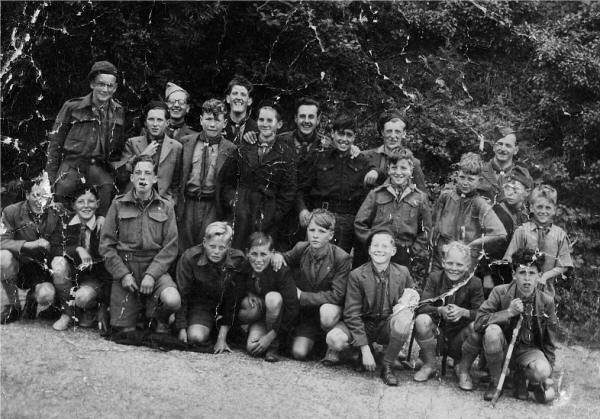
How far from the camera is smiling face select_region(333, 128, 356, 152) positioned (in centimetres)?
559

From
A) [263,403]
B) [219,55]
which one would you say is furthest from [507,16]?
[263,403]

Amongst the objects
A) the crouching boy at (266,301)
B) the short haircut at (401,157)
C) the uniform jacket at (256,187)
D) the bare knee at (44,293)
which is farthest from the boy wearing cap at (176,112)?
the short haircut at (401,157)

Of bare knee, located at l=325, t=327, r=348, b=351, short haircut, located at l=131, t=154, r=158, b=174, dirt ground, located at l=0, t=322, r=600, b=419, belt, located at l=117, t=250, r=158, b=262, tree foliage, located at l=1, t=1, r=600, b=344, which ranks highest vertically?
tree foliage, located at l=1, t=1, r=600, b=344

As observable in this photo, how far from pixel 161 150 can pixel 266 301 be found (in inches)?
62.2

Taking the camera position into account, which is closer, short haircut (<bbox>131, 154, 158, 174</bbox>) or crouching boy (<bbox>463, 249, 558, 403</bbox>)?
crouching boy (<bbox>463, 249, 558, 403</bbox>)

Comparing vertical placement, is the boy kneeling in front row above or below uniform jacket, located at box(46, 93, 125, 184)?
below

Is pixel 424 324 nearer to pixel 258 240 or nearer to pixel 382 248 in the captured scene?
pixel 382 248

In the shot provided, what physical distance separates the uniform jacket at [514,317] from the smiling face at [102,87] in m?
3.45

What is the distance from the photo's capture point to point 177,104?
6016 millimetres

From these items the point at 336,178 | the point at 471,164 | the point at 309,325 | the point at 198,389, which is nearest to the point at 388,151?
the point at 336,178

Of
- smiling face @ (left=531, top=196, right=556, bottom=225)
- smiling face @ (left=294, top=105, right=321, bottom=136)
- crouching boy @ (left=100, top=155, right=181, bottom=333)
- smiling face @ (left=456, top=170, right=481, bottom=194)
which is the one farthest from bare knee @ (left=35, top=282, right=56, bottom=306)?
smiling face @ (left=531, top=196, right=556, bottom=225)

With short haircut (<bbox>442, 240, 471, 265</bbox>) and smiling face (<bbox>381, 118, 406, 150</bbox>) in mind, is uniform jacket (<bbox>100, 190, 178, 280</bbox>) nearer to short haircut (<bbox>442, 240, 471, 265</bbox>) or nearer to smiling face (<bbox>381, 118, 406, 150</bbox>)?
smiling face (<bbox>381, 118, 406, 150</bbox>)

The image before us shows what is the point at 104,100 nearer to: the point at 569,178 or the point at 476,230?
the point at 476,230

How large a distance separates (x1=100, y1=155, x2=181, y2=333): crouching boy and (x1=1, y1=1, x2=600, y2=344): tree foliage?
2.43 metres
